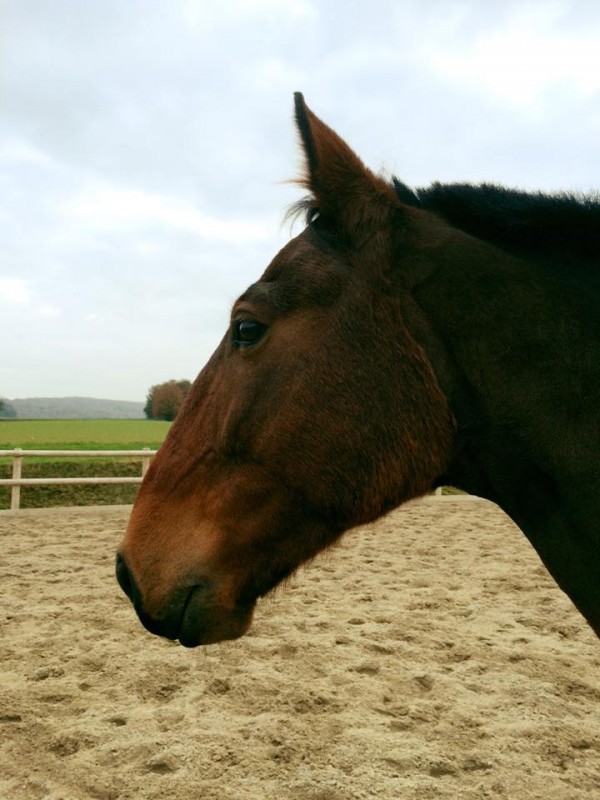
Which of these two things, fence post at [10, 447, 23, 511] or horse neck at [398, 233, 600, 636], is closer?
horse neck at [398, 233, 600, 636]

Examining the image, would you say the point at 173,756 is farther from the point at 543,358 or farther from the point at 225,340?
the point at 543,358

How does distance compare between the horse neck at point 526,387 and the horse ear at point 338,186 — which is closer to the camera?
the horse neck at point 526,387

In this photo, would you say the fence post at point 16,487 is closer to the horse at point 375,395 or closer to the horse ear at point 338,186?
the horse at point 375,395

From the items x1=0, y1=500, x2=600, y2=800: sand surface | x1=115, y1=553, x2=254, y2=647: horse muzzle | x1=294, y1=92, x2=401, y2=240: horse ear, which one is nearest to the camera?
x1=115, y1=553, x2=254, y2=647: horse muzzle

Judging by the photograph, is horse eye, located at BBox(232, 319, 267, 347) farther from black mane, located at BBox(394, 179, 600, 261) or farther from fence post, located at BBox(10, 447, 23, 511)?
fence post, located at BBox(10, 447, 23, 511)

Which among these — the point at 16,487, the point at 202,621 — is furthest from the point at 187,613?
the point at 16,487

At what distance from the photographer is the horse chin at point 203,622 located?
1.69 meters

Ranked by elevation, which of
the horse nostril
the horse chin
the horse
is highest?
the horse

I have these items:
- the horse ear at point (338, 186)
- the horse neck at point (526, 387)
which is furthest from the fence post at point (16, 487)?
the horse neck at point (526, 387)

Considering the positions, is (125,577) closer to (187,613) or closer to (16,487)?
(187,613)

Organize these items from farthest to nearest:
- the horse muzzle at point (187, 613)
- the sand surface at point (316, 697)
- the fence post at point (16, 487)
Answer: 1. the fence post at point (16, 487)
2. the sand surface at point (316, 697)
3. the horse muzzle at point (187, 613)

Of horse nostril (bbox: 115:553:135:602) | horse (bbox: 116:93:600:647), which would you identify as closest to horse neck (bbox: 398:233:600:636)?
horse (bbox: 116:93:600:647)

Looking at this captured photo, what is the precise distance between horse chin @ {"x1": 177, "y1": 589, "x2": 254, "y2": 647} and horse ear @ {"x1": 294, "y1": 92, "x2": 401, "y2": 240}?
43.5 inches

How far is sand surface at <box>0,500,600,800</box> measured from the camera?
3.04m
